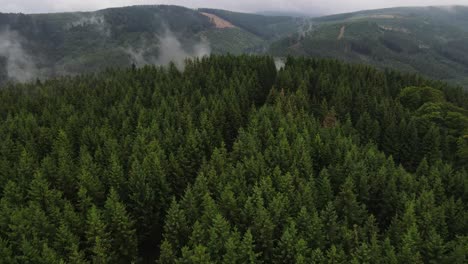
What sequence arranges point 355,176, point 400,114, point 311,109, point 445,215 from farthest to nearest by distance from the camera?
point 311,109 → point 400,114 → point 355,176 → point 445,215

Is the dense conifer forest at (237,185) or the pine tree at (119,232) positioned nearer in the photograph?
the dense conifer forest at (237,185)

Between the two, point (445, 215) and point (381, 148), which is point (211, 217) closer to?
point (445, 215)

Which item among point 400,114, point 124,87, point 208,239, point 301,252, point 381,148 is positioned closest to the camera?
point 301,252

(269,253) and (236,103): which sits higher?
(236,103)

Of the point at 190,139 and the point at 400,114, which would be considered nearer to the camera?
the point at 190,139

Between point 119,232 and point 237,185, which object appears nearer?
point 119,232

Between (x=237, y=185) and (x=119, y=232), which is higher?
(x=237, y=185)

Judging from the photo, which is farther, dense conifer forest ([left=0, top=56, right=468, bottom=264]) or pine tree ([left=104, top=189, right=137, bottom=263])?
pine tree ([left=104, top=189, right=137, bottom=263])

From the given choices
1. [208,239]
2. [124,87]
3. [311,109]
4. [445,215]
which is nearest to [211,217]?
[208,239]
